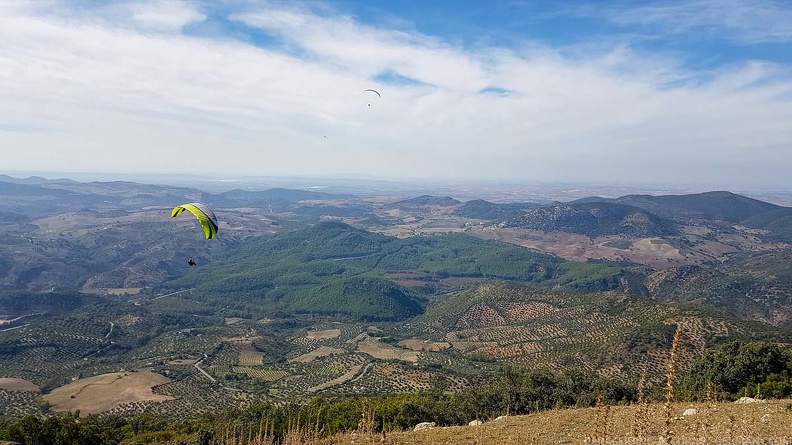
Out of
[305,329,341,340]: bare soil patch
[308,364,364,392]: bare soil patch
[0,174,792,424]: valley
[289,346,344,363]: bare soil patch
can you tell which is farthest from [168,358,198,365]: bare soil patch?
[308,364,364,392]: bare soil patch

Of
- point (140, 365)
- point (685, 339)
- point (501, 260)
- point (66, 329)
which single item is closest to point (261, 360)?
point (140, 365)

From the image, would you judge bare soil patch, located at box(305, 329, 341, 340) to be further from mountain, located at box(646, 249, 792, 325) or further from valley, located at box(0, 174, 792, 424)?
mountain, located at box(646, 249, 792, 325)

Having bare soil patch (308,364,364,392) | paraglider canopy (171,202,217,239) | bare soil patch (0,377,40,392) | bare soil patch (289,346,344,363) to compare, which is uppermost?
paraglider canopy (171,202,217,239)

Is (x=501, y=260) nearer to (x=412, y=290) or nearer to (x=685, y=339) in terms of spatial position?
(x=412, y=290)

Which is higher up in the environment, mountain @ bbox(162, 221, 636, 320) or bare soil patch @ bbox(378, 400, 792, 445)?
bare soil patch @ bbox(378, 400, 792, 445)

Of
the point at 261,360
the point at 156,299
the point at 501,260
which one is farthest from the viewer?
the point at 501,260

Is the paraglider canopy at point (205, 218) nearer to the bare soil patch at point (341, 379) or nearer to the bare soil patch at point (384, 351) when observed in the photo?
the bare soil patch at point (341, 379)

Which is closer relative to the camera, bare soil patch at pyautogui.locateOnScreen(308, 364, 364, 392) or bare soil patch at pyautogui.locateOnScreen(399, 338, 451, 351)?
bare soil patch at pyautogui.locateOnScreen(308, 364, 364, 392)
